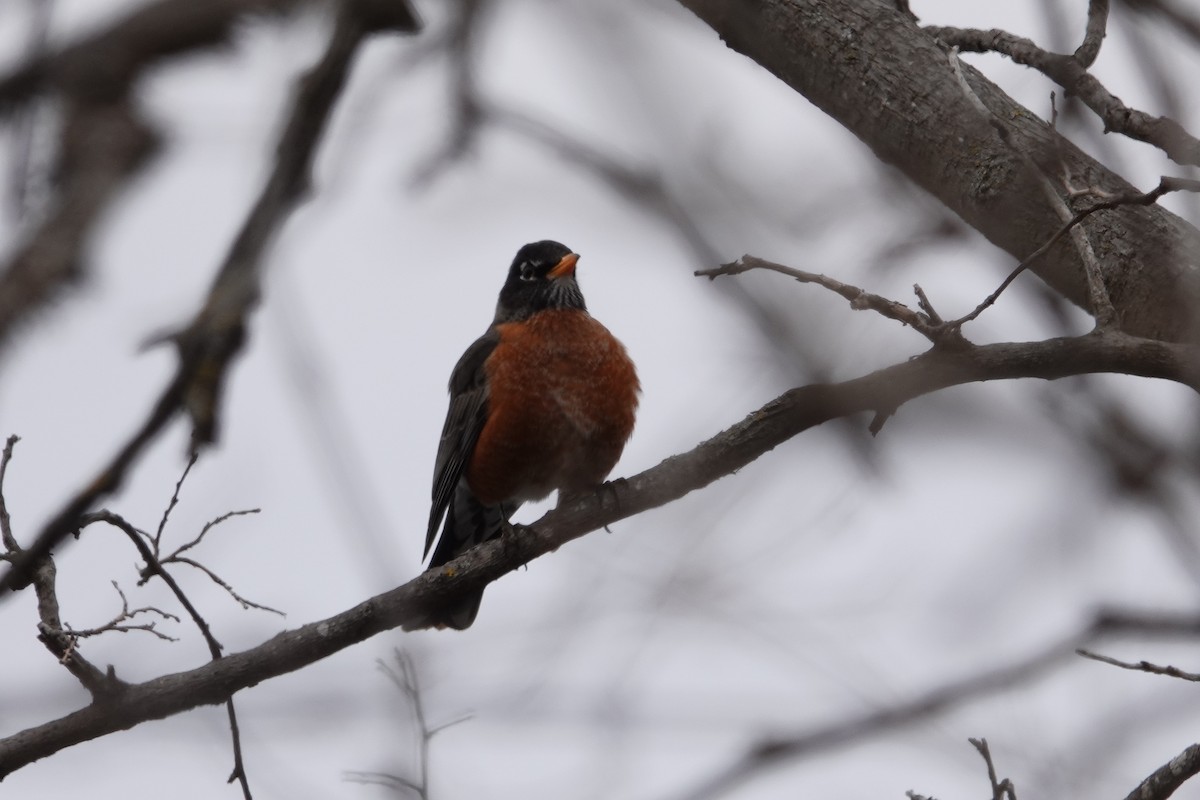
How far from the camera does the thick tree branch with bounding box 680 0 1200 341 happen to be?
3803mm

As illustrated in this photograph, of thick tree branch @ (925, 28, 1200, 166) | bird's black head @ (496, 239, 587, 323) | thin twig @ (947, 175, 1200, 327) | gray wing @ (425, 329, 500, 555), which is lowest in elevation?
thin twig @ (947, 175, 1200, 327)

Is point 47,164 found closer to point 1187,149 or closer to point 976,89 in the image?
point 976,89

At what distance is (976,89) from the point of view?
4.17 meters

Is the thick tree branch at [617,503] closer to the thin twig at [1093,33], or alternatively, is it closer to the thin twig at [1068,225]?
the thin twig at [1068,225]

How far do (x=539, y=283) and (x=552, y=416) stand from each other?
4.66 ft

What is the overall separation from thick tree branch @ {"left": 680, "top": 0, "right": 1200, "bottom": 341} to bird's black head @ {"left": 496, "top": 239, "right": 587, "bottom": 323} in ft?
12.8

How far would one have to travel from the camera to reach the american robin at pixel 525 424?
7078 millimetres

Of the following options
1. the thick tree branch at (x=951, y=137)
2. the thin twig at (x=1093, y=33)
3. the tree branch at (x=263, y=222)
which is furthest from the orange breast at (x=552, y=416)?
the thin twig at (x=1093, y=33)

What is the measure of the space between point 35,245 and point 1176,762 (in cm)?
390

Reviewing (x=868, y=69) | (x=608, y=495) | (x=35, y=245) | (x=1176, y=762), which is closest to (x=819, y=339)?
(x=1176, y=762)

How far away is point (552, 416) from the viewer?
7.20 metres

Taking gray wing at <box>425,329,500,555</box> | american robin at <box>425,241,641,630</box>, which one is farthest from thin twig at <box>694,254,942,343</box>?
gray wing at <box>425,329,500,555</box>

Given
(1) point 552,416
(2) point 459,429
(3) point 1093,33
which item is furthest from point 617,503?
(2) point 459,429

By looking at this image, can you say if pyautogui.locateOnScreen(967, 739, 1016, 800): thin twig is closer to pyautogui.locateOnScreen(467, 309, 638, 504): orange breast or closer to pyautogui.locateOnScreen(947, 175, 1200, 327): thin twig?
pyautogui.locateOnScreen(947, 175, 1200, 327): thin twig
